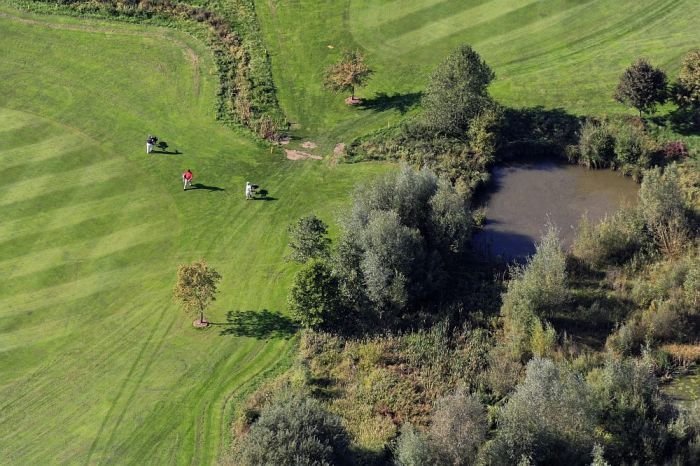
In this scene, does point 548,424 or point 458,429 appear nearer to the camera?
point 548,424

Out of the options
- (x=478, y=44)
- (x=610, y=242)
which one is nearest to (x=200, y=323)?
(x=610, y=242)

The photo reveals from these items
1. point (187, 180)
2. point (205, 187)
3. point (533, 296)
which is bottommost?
point (533, 296)

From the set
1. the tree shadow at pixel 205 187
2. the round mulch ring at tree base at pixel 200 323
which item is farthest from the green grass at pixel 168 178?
the tree shadow at pixel 205 187

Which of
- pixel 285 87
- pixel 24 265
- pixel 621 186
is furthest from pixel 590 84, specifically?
pixel 24 265

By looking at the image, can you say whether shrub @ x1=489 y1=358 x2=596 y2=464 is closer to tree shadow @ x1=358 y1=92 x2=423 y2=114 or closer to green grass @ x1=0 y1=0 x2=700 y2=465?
green grass @ x1=0 y1=0 x2=700 y2=465

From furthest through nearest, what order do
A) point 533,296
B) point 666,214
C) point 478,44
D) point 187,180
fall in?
point 478,44, point 187,180, point 666,214, point 533,296

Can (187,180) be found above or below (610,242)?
above

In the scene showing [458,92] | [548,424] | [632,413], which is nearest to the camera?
[548,424]

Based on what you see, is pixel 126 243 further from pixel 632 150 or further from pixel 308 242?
pixel 632 150
